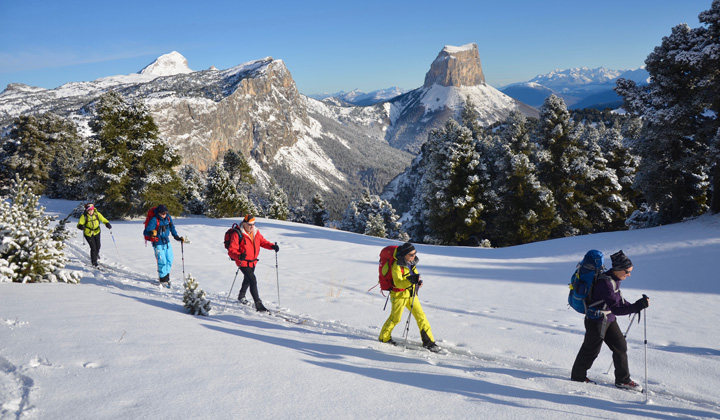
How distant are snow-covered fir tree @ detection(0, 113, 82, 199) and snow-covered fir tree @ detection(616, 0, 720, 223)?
46740 mm

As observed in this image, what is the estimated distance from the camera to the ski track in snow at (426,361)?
343cm

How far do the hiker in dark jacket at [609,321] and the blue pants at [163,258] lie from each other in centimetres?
952

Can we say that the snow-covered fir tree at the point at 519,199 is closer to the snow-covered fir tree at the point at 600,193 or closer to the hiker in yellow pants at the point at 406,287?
the snow-covered fir tree at the point at 600,193

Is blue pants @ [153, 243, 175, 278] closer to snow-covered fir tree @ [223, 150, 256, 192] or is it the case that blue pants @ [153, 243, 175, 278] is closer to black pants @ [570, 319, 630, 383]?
black pants @ [570, 319, 630, 383]

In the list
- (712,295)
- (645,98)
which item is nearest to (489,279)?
(712,295)

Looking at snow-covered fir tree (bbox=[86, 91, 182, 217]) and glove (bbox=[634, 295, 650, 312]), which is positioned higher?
snow-covered fir tree (bbox=[86, 91, 182, 217])

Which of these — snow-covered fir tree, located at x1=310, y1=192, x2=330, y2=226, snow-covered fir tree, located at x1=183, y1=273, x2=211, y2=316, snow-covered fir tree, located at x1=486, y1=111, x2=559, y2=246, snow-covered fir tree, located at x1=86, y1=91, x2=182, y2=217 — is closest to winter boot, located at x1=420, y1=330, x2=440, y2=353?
snow-covered fir tree, located at x1=183, y1=273, x2=211, y2=316

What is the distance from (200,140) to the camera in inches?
7598

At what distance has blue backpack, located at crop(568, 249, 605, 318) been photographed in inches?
185

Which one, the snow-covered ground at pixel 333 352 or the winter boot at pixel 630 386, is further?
the winter boot at pixel 630 386

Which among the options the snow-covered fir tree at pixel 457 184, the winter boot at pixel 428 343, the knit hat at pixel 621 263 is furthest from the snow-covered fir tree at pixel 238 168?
the knit hat at pixel 621 263

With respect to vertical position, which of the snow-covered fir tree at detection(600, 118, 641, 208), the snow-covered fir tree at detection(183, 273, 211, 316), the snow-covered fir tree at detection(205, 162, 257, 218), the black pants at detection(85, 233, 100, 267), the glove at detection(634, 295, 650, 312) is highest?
the snow-covered fir tree at detection(600, 118, 641, 208)

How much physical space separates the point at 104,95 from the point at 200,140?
185 m

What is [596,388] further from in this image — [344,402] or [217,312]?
[217,312]
